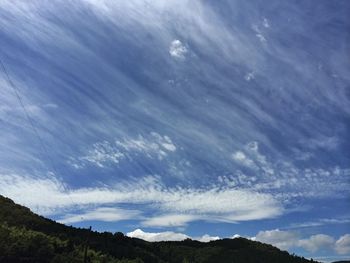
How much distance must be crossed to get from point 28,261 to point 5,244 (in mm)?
10077

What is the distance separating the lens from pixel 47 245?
166625 millimetres

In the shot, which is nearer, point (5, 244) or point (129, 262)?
point (5, 244)

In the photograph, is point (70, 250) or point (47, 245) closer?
point (47, 245)

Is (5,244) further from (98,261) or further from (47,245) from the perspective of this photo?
(98,261)

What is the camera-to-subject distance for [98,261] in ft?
568

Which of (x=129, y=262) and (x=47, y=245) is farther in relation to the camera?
(x=129, y=262)

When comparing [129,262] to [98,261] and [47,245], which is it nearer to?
[98,261]

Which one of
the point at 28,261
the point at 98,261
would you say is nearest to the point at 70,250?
the point at 98,261

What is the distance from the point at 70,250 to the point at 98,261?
17.1m

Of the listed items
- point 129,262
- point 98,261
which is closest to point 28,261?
point 98,261

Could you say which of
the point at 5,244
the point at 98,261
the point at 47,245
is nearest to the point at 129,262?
the point at 98,261

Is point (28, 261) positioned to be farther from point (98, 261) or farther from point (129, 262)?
point (129, 262)

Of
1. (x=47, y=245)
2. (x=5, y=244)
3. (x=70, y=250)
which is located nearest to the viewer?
(x=5, y=244)

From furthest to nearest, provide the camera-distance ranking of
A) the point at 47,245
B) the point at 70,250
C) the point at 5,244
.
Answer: the point at 70,250 → the point at 47,245 → the point at 5,244
